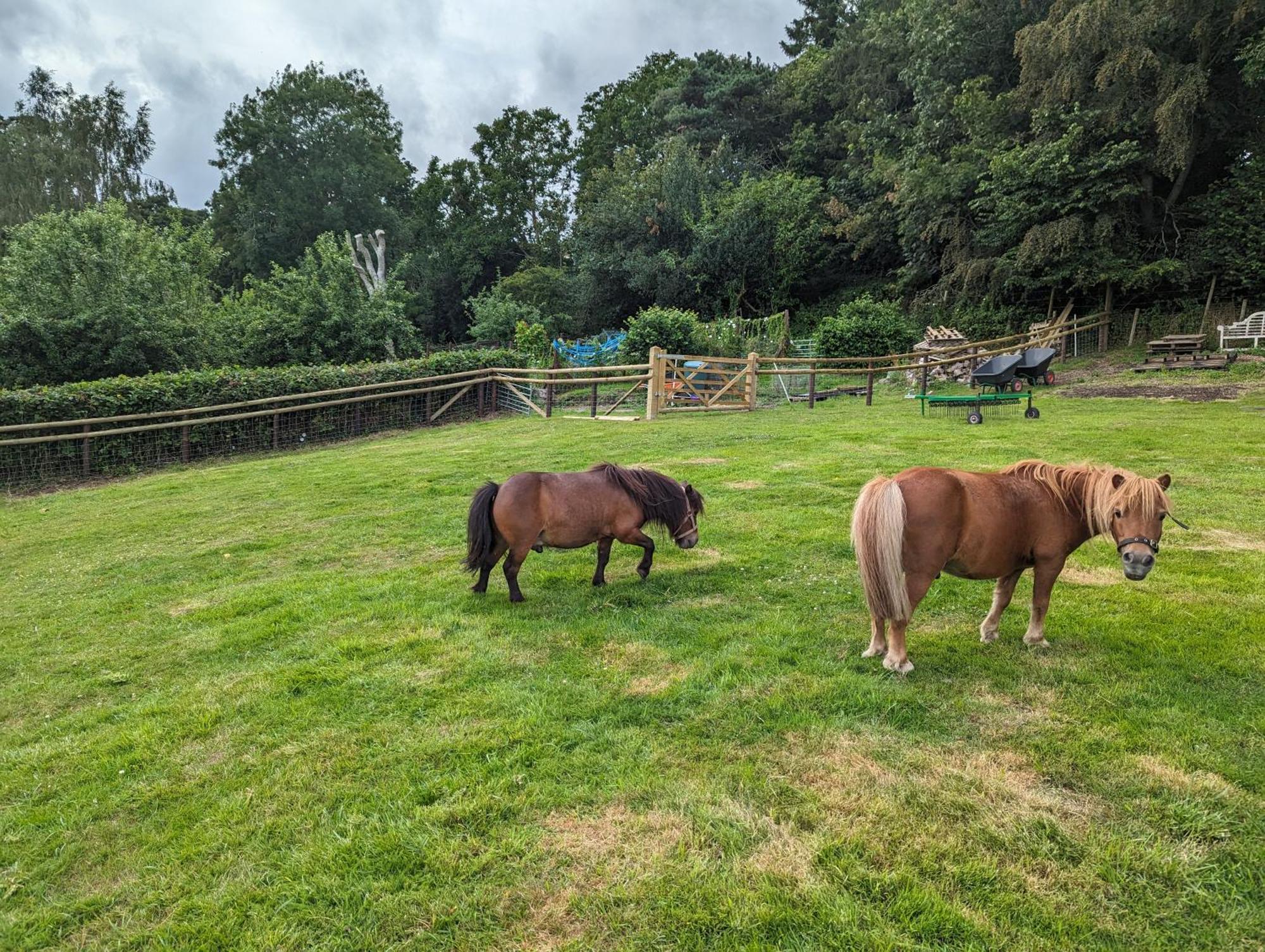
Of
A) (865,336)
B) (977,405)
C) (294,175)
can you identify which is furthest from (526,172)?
(977,405)

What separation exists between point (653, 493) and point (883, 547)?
6.84 ft

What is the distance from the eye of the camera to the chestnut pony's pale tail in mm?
3092

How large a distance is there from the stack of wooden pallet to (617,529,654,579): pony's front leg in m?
17.7

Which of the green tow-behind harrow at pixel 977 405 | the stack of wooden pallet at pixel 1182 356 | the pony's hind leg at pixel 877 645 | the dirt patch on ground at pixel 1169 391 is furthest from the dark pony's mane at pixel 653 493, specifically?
the stack of wooden pallet at pixel 1182 356

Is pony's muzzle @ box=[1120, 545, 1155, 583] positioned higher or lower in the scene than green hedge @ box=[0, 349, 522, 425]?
lower

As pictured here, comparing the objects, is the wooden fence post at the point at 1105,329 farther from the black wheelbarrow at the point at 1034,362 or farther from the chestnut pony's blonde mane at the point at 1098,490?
the chestnut pony's blonde mane at the point at 1098,490

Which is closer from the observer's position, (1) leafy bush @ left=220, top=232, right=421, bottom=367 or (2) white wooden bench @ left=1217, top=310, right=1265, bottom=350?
(2) white wooden bench @ left=1217, top=310, right=1265, bottom=350

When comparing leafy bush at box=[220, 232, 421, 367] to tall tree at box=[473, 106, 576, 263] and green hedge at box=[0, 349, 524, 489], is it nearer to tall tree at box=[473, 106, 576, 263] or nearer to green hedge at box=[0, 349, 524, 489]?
green hedge at box=[0, 349, 524, 489]

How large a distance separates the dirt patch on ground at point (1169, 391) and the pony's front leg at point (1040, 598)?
12.3m

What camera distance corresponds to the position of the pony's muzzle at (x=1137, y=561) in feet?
9.33

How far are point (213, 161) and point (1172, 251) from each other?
57.0m

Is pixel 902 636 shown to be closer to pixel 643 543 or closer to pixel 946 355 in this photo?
pixel 643 543

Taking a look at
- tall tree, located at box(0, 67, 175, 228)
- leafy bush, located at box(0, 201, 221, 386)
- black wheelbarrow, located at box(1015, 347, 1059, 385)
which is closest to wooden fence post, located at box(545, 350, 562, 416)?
leafy bush, located at box(0, 201, 221, 386)

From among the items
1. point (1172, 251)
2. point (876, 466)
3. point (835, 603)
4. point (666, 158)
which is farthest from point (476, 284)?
point (835, 603)
